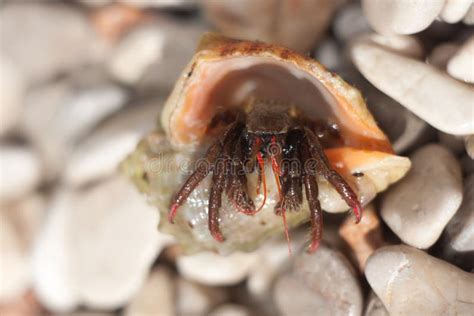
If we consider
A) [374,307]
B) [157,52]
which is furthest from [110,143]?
[374,307]

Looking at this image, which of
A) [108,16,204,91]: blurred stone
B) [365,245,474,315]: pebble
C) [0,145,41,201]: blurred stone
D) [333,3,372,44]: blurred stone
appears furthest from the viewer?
[0,145,41,201]: blurred stone

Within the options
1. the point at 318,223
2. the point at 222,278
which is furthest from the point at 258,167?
the point at 222,278

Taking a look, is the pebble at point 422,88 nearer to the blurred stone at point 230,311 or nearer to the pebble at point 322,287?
the pebble at point 322,287

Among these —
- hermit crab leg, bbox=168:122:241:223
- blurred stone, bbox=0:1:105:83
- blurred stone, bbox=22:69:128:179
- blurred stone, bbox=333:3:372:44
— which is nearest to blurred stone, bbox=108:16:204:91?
blurred stone, bbox=22:69:128:179

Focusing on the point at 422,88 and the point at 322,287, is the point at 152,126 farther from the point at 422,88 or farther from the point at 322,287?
the point at 422,88

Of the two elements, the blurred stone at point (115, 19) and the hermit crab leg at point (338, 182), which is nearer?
the hermit crab leg at point (338, 182)

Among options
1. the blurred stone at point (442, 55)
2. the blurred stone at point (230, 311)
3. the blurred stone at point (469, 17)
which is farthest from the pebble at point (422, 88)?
the blurred stone at point (230, 311)

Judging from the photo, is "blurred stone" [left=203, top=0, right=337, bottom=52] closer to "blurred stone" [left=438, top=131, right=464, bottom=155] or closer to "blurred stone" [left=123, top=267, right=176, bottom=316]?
"blurred stone" [left=438, top=131, right=464, bottom=155]
